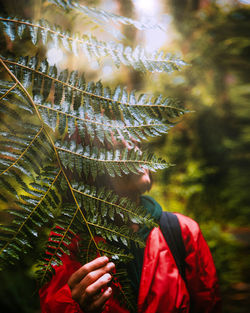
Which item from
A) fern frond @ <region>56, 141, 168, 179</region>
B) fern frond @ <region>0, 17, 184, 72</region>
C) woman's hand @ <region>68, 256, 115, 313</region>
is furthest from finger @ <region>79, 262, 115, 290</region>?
fern frond @ <region>0, 17, 184, 72</region>

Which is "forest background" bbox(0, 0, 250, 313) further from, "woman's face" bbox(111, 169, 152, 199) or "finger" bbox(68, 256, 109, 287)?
"finger" bbox(68, 256, 109, 287)

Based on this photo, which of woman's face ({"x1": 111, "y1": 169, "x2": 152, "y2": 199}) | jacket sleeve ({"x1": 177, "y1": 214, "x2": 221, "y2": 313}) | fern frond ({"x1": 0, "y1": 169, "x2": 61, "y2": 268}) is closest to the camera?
fern frond ({"x1": 0, "y1": 169, "x2": 61, "y2": 268})

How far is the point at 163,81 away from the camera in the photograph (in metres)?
0.64

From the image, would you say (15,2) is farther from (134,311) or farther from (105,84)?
(134,311)

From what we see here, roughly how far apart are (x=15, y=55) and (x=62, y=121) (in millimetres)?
213

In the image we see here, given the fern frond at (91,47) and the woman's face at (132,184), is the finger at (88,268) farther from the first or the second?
the fern frond at (91,47)

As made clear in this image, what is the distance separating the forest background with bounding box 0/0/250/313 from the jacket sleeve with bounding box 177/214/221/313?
21 mm

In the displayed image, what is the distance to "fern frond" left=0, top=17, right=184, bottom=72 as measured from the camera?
51cm

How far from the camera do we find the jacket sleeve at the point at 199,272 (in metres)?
0.68

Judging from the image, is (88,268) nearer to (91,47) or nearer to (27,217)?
(27,217)

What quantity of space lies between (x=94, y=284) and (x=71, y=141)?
35 cm

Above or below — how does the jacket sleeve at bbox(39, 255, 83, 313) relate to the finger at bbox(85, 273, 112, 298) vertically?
below

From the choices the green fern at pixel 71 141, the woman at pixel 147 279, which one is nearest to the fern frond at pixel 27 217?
the green fern at pixel 71 141

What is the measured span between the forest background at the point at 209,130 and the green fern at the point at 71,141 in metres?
0.13
